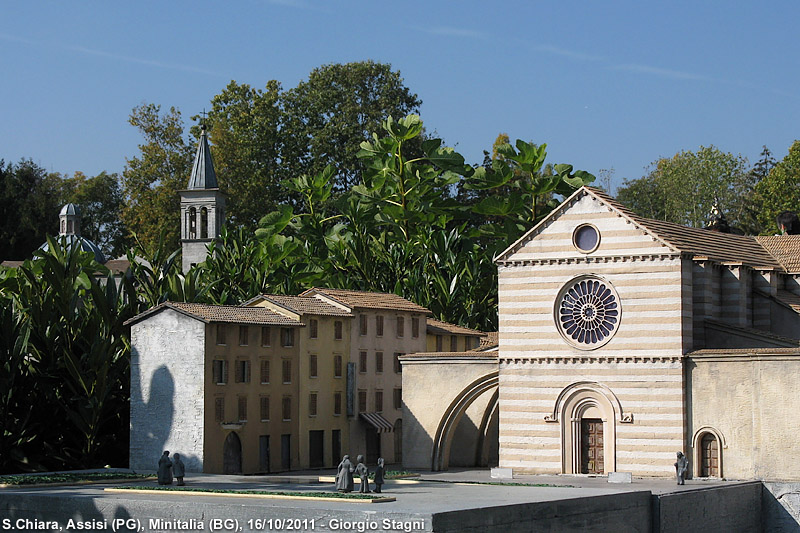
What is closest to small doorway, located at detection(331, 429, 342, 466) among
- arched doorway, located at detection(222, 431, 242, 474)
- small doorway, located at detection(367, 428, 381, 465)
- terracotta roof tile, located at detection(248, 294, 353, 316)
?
small doorway, located at detection(367, 428, 381, 465)

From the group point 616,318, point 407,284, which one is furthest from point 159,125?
point 616,318

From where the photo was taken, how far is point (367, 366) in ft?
189

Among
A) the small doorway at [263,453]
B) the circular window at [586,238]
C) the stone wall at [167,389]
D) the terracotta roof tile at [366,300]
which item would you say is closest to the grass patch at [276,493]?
the stone wall at [167,389]

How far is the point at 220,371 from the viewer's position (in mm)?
49688

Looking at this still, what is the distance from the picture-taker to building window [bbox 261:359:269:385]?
5178 cm

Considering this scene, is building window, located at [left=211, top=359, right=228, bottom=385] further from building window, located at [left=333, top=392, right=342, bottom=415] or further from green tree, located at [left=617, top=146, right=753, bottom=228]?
green tree, located at [left=617, top=146, right=753, bottom=228]

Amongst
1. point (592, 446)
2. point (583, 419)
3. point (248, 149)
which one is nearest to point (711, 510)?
point (592, 446)

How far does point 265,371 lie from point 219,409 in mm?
3336

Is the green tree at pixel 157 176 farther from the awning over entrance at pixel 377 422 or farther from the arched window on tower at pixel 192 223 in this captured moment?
the awning over entrance at pixel 377 422

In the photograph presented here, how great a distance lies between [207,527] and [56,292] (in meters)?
23.4

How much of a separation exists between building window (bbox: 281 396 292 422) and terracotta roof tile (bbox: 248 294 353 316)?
12.0ft

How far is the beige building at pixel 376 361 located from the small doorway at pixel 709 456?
15.6 m

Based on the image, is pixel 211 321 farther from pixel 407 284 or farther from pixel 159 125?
pixel 159 125

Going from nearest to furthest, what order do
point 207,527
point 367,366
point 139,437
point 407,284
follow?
point 207,527 < point 139,437 < point 367,366 < point 407,284
